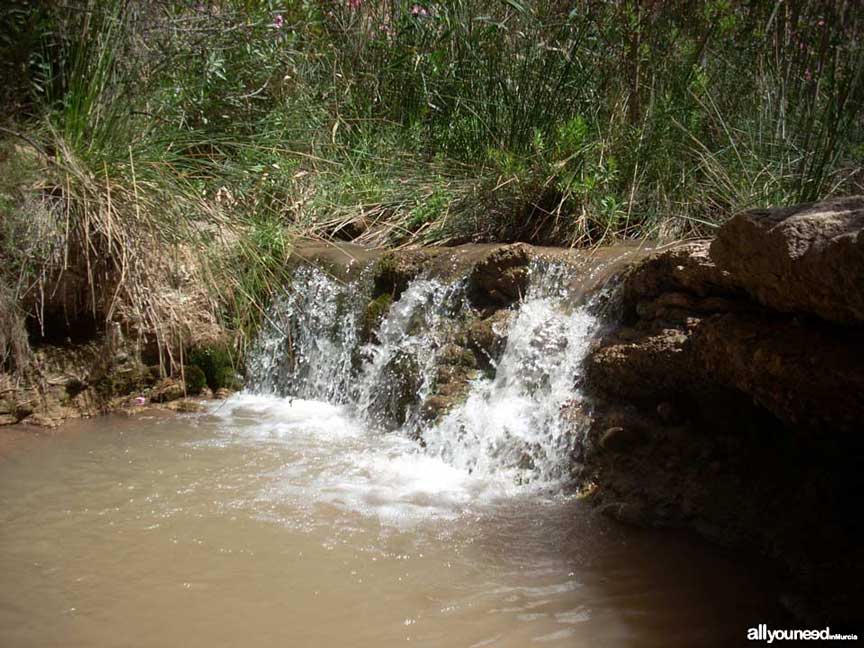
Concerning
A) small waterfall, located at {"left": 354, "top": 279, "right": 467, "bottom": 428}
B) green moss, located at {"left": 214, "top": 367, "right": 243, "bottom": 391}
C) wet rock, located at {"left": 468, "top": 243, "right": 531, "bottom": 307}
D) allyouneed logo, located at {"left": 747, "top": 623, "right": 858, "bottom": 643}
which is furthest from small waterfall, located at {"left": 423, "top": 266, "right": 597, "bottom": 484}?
green moss, located at {"left": 214, "top": 367, "right": 243, "bottom": 391}

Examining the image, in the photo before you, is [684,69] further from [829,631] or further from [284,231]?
[829,631]

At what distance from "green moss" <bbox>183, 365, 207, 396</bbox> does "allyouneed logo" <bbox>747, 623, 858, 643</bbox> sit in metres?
3.39

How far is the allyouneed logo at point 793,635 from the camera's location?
7.09ft

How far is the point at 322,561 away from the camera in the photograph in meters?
2.69

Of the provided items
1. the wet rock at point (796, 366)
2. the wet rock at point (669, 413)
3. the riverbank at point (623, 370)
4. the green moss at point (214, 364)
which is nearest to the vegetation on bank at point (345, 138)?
the green moss at point (214, 364)

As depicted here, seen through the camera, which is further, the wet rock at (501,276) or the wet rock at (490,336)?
the wet rock at (501,276)

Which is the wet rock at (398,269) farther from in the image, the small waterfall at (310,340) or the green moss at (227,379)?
the green moss at (227,379)

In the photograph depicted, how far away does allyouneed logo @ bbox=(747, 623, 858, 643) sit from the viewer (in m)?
2.16

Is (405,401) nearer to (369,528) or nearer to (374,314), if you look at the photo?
(374,314)

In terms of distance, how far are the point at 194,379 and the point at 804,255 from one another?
11.5ft

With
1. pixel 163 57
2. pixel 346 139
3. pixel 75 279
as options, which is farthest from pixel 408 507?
pixel 346 139

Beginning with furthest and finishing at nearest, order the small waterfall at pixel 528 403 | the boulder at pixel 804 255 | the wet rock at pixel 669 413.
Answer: the small waterfall at pixel 528 403, the wet rock at pixel 669 413, the boulder at pixel 804 255

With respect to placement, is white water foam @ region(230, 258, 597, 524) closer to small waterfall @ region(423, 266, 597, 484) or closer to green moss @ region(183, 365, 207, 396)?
small waterfall @ region(423, 266, 597, 484)

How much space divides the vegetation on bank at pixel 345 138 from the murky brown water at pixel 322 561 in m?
0.83
